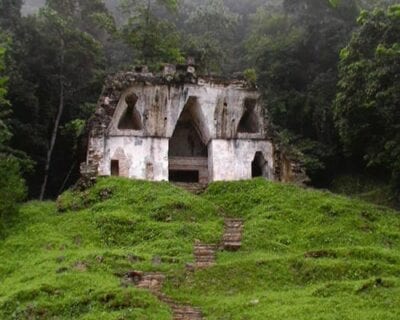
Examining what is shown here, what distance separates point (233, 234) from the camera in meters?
20.2

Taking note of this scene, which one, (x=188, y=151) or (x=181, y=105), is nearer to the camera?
(x=181, y=105)

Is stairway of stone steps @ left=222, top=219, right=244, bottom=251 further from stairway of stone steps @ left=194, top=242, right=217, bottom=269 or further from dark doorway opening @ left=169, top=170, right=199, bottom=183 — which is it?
dark doorway opening @ left=169, top=170, right=199, bottom=183

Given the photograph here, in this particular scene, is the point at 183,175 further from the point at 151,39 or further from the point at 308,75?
the point at 308,75

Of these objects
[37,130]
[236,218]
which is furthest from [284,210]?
[37,130]

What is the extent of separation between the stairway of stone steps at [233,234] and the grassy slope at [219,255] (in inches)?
12.4

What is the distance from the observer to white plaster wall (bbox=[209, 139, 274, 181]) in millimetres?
28969

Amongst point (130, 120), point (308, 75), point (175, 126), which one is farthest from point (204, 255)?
point (308, 75)

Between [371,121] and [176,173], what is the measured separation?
29.3ft

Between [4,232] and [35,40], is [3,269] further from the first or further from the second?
[35,40]

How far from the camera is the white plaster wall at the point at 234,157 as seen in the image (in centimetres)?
2897

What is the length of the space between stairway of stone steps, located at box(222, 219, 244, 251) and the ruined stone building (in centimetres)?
706

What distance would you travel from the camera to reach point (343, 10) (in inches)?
1585

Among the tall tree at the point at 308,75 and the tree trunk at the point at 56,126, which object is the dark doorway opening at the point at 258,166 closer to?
the tall tree at the point at 308,75

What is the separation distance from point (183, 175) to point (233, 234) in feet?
35.8
